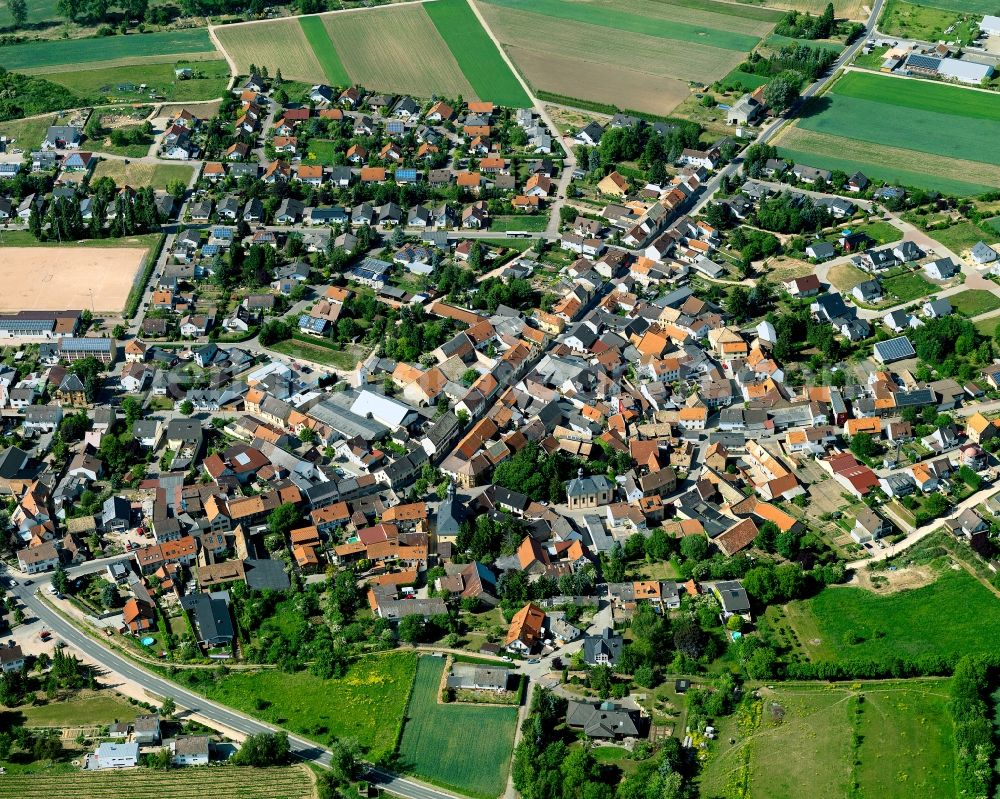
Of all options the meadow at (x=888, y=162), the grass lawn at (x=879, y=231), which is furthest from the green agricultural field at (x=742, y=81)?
the grass lawn at (x=879, y=231)

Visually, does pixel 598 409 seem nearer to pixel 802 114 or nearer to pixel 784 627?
pixel 784 627

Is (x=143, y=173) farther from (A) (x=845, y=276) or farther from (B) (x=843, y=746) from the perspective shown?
(B) (x=843, y=746)

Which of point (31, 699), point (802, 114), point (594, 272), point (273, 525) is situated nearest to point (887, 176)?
point (802, 114)

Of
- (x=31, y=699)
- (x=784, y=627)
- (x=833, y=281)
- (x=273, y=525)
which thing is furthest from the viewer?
(x=833, y=281)

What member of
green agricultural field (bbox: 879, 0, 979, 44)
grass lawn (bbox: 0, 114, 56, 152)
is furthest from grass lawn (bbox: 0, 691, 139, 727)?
green agricultural field (bbox: 879, 0, 979, 44)

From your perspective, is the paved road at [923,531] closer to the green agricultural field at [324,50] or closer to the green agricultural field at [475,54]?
the green agricultural field at [475,54]

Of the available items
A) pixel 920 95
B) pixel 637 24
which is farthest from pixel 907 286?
pixel 637 24

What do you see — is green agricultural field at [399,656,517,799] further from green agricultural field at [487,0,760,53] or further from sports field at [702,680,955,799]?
green agricultural field at [487,0,760,53]
